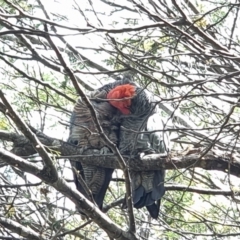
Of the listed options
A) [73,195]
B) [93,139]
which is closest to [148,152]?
[93,139]

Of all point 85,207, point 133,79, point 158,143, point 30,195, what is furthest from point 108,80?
point 85,207

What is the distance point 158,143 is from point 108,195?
1.45 meters

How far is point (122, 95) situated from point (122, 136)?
0.31 m

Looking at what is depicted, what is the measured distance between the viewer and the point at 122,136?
4.48 metres

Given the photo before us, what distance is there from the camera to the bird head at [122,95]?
4.45 metres

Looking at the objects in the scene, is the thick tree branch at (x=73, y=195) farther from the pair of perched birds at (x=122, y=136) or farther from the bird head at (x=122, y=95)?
the bird head at (x=122, y=95)

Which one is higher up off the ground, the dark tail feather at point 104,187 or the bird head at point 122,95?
the bird head at point 122,95

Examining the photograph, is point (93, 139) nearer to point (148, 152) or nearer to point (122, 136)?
point (122, 136)

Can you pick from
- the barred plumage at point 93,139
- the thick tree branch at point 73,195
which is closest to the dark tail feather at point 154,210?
the barred plumage at point 93,139

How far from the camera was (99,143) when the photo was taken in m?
4.48

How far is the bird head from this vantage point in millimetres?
4453

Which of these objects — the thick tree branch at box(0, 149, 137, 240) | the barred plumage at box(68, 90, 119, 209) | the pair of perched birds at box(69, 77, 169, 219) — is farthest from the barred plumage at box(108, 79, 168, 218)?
the thick tree branch at box(0, 149, 137, 240)

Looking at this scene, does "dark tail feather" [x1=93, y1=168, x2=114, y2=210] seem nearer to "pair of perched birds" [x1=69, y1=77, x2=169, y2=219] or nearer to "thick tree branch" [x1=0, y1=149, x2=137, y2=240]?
"pair of perched birds" [x1=69, y1=77, x2=169, y2=219]

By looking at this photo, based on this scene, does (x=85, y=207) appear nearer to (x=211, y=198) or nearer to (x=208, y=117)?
(x=208, y=117)
